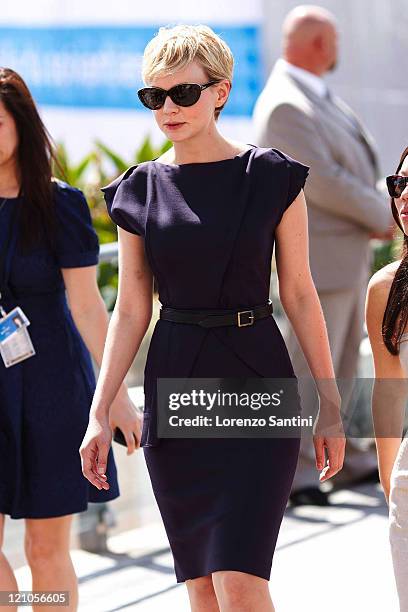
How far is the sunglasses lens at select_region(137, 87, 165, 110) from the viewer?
117 inches

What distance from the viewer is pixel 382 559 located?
4.83 metres

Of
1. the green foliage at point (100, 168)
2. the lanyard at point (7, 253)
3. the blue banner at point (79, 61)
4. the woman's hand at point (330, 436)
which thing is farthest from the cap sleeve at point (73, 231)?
the blue banner at point (79, 61)

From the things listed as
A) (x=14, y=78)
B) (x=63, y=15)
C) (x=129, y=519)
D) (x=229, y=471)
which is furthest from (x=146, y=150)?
(x=229, y=471)

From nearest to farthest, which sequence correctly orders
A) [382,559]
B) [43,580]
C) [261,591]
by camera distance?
1. [261,591]
2. [43,580]
3. [382,559]

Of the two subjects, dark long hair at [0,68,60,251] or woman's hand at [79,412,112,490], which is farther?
dark long hair at [0,68,60,251]

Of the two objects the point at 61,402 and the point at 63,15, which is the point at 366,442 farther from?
the point at 63,15

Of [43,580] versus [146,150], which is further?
[146,150]

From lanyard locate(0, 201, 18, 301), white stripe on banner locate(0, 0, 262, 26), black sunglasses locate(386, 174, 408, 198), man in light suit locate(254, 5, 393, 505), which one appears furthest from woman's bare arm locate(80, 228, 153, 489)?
white stripe on banner locate(0, 0, 262, 26)

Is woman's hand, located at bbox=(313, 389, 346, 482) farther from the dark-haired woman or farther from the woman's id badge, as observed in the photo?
the woman's id badge

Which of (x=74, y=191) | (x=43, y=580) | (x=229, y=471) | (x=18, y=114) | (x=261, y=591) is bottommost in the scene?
(x=43, y=580)

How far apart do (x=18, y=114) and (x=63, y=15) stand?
231 inches

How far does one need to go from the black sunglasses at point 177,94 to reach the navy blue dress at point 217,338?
170mm

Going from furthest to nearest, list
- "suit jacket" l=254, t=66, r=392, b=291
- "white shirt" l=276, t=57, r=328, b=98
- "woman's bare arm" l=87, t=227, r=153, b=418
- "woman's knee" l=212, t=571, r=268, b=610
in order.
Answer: "white shirt" l=276, t=57, r=328, b=98 < "suit jacket" l=254, t=66, r=392, b=291 < "woman's bare arm" l=87, t=227, r=153, b=418 < "woman's knee" l=212, t=571, r=268, b=610

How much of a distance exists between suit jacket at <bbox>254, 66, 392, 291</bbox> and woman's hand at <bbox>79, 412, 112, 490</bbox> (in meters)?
2.72
